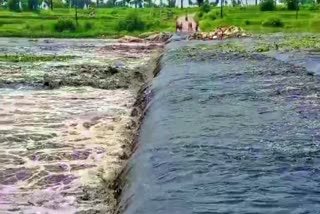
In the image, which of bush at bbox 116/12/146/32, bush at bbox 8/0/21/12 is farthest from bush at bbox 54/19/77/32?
bush at bbox 8/0/21/12

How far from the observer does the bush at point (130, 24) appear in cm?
8731

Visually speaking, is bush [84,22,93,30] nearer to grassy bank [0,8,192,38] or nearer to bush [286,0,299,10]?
grassy bank [0,8,192,38]

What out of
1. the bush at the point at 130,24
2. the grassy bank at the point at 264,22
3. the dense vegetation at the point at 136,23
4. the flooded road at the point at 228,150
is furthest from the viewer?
the bush at the point at 130,24

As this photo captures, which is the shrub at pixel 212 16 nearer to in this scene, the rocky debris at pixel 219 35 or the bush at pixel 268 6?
the bush at pixel 268 6

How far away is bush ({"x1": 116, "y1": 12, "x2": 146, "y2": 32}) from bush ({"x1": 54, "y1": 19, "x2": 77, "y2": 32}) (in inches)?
246

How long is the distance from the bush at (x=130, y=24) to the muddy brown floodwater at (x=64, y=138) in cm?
5646

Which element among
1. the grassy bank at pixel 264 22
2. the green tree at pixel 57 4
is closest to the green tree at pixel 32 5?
the green tree at pixel 57 4

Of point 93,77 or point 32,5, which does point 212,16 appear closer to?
point 32,5

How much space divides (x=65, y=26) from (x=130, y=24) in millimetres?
9033

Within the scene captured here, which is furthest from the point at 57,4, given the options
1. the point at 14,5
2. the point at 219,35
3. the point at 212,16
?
A: the point at 219,35

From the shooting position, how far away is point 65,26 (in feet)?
283

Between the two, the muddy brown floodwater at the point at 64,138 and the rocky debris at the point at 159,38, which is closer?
the muddy brown floodwater at the point at 64,138

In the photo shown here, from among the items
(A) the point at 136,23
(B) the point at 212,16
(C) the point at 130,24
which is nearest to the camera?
(C) the point at 130,24

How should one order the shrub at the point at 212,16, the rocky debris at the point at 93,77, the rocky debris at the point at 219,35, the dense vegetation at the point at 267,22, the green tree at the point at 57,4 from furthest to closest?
the green tree at the point at 57,4
the shrub at the point at 212,16
the dense vegetation at the point at 267,22
the rocky debris at the point at 219,35
the rocky debris at the point at 93,77
